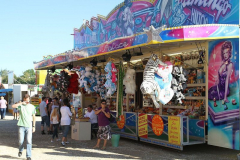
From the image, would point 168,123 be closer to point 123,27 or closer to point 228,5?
point 228,5

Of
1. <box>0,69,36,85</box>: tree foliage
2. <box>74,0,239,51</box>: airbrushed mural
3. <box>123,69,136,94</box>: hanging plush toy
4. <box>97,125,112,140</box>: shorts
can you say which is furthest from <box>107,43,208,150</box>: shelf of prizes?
<box>0,69,36,85</box>: tree foliage

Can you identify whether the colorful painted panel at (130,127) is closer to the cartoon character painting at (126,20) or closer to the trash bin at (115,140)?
the trash bin at (115,140)

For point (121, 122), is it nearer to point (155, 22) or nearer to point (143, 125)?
point (143, 125)

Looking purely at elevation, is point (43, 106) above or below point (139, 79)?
below

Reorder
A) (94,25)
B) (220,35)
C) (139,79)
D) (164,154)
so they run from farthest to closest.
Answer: (94,25), (139,79), (164,154), (220,35)

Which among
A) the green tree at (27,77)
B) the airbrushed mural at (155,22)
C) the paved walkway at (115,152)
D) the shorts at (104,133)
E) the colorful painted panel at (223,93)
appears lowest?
the paved walkway at (115,152)

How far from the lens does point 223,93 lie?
299 inches

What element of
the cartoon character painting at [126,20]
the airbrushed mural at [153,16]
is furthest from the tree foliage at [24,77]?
the cartoon character painting at [126,20]

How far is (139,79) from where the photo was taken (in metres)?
11.9

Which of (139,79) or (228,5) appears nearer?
(228,5)

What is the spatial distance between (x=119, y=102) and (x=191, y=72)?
2.68 meters

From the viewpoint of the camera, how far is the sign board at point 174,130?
806cm

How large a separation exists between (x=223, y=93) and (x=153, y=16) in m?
4.17

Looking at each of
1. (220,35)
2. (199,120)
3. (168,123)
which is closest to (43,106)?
(168,123)
